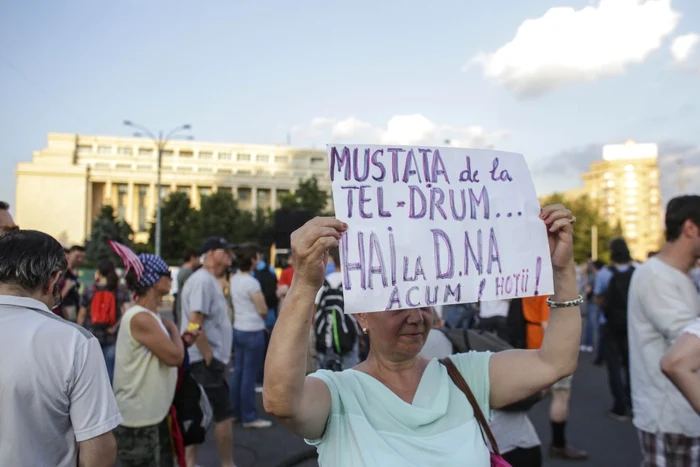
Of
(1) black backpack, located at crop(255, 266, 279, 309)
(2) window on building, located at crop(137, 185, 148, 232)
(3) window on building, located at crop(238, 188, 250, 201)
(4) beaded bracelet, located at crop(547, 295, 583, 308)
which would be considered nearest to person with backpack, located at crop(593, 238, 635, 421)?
(1) black backpack, located at crop(255, 266, 279, 309)

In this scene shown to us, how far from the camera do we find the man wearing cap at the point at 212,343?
458 cm

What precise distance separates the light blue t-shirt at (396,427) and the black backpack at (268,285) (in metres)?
5.85

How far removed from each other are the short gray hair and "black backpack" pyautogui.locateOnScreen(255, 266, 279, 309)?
539 cm

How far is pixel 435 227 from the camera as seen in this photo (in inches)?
69.3

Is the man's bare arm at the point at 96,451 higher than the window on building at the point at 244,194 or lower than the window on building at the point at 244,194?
lower

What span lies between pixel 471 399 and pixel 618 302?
5.52 meters

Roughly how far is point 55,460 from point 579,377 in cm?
852

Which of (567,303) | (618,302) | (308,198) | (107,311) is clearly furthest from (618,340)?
(308,198)

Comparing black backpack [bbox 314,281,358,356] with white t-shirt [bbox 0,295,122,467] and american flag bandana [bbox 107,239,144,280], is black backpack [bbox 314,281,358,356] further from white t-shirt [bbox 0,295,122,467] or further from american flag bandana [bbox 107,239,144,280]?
white t-shirt [bbox 0,295,122,467]

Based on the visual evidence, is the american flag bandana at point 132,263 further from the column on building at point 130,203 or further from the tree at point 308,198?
the column on building at point 130,203

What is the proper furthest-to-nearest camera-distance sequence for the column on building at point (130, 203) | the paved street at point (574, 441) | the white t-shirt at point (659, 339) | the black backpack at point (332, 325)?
the column on building at point (130, 203) < the paved street at point (574, 441) < the black backpack at point (332, 325) < the white t-shirt at point (659, 339)

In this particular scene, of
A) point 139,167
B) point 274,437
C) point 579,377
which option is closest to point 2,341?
point 274,437

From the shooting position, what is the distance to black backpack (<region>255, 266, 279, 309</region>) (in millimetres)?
7586

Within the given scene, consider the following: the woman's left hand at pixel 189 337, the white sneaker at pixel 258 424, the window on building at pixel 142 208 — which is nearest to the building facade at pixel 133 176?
the window on building at pixel 142 208
